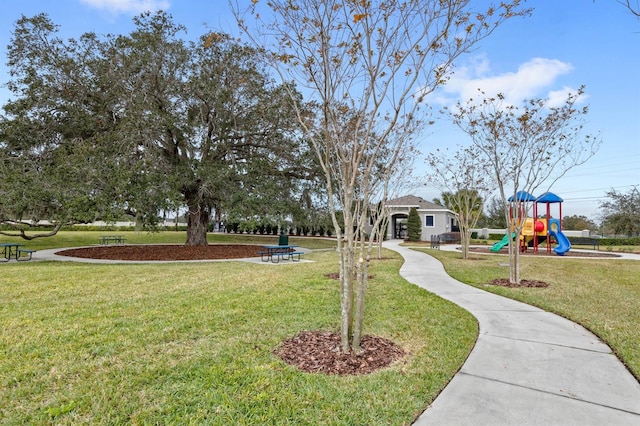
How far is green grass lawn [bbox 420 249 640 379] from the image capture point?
13.8ft

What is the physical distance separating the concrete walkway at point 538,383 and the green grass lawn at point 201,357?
0.66 ft

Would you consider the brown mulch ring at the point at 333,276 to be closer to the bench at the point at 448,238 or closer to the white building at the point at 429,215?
the bench at the point at 448,238

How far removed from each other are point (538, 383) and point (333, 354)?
5.87 feet

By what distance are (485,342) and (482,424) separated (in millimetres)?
1802

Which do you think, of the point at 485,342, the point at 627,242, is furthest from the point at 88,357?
the point at 627,242

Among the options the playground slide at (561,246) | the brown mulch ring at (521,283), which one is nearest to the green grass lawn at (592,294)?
the brown mulch ring at (521,283)

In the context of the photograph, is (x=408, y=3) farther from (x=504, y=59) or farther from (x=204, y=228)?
(x=204, y=228)

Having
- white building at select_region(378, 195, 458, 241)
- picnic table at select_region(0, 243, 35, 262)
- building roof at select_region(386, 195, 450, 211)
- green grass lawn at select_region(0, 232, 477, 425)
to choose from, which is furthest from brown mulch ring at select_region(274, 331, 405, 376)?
building roof at select_region(386, 195, 450, 211)

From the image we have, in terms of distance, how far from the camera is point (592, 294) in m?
6.86

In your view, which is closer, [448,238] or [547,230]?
[547,230]

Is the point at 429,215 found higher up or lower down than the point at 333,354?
higher up

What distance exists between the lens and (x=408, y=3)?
11.8 ft

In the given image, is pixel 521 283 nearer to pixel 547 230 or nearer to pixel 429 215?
pixel 547 230

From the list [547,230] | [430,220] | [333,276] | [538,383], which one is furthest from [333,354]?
[430,220]
